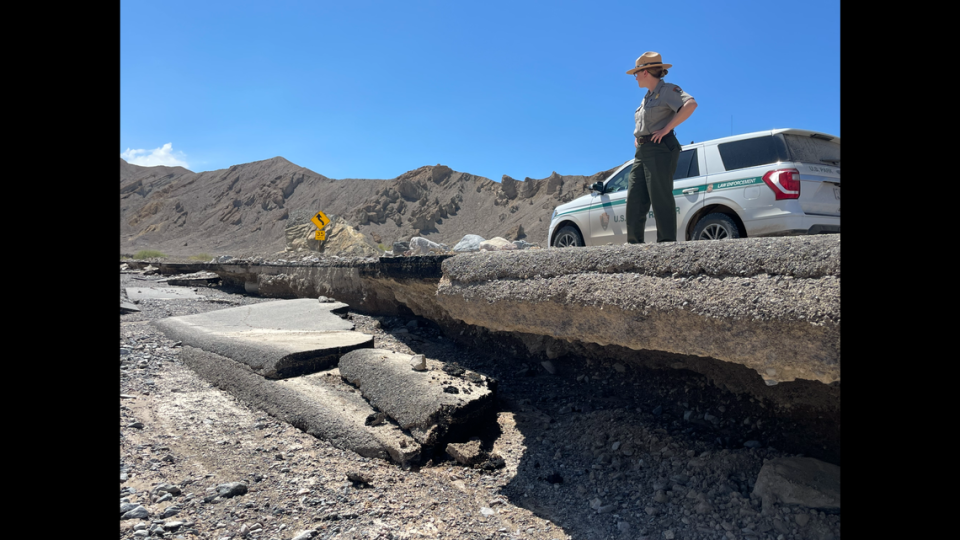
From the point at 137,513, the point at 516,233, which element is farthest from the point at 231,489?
the point at 516,233

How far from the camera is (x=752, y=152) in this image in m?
5.14

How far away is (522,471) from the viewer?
2.93 m

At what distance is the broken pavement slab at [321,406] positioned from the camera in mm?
2939

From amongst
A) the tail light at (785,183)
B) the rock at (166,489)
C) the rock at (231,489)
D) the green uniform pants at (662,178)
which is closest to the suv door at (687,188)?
the tail light at (785,183)

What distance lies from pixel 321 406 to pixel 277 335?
1436mm

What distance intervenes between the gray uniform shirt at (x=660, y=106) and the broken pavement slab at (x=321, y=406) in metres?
2.87

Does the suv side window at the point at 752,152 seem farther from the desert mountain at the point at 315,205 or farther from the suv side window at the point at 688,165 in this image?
the desert mountain at the point at 315,205

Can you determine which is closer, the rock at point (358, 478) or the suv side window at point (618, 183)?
the rock at point (358, 478)

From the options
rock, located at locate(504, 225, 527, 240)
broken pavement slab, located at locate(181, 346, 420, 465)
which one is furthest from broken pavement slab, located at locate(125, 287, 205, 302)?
rock, located at locate(504, 225, 527, 240)

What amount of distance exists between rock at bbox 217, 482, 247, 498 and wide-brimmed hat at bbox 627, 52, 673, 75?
389 cm

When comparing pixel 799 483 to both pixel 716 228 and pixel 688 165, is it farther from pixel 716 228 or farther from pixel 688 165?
pixel 688 165

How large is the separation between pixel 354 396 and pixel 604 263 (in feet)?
6.23

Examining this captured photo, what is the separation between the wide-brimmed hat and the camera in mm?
3914
